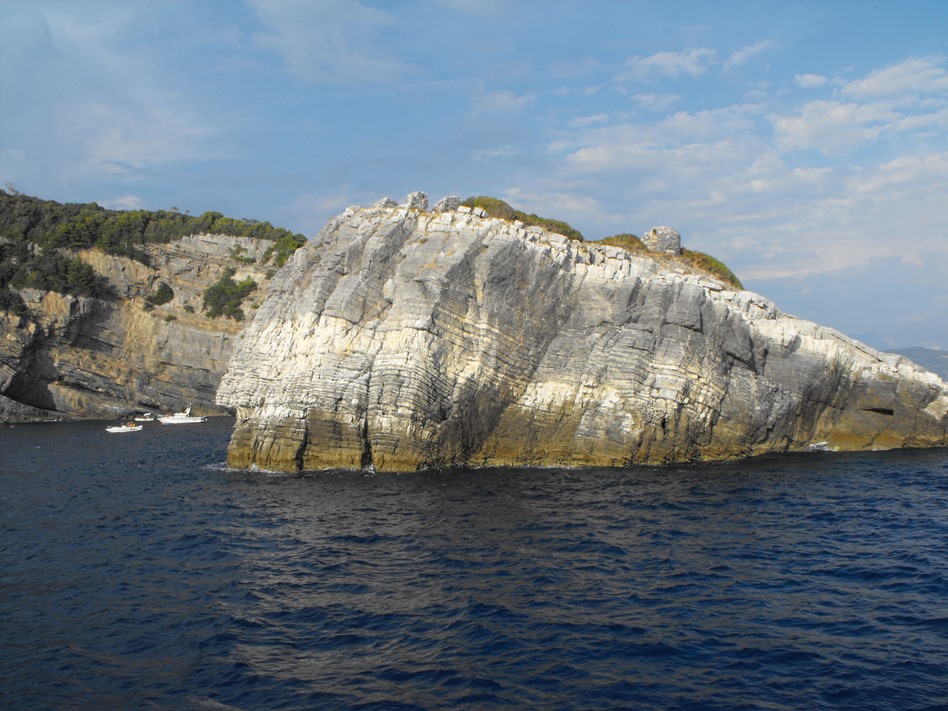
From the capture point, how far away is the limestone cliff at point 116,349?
186 feet

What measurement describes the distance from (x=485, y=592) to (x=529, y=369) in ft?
55.3

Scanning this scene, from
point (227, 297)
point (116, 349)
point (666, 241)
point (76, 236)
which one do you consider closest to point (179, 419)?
point (116, 349)

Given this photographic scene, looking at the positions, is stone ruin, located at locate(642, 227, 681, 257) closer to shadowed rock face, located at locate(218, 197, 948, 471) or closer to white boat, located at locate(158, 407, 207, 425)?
shadowed rock face, located at locate(218, 197, 948, 471)

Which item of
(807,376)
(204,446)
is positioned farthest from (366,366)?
(807,376)

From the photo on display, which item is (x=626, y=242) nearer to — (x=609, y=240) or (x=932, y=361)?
(x=609, y=240)

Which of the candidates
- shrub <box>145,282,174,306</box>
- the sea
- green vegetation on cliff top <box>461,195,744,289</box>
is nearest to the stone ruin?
green vegetation on cliff top <box>461,195,744,289</box>

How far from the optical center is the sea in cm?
1377

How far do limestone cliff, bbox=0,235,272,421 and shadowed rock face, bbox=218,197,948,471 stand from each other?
2746 cm

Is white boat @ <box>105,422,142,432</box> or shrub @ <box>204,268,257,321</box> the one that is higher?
shrub @ <box>204,268,257,321</box>

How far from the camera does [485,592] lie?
1831cm

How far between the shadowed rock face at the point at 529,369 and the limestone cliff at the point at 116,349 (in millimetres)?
27460

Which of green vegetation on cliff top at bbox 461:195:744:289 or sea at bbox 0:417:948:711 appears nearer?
sea at bbox 0:417:948:711

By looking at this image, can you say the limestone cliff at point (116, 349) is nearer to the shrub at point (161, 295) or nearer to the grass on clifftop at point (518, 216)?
the shrub at point (161, 295)

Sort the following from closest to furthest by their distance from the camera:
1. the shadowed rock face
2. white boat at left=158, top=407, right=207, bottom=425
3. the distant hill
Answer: the shadowed rock face < white boat at left=158, top=407, right=207, bottom=425 < the distant hill
